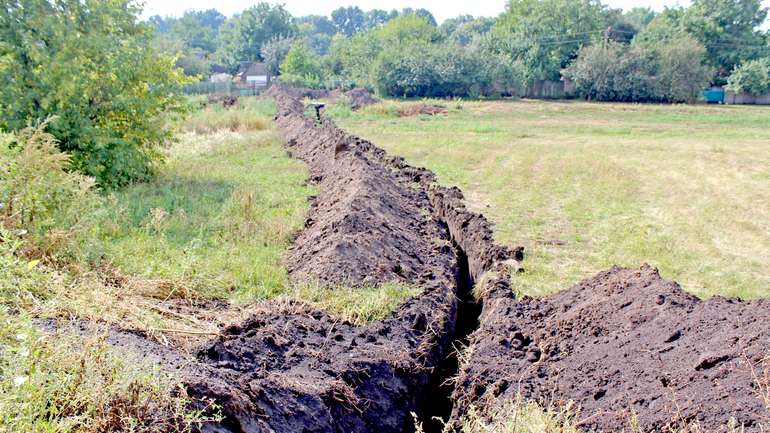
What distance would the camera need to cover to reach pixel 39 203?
6715mm

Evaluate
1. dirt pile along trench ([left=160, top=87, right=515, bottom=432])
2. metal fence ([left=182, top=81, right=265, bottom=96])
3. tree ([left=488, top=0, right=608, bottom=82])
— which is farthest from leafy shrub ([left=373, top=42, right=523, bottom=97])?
dirt pile along trench ([left=160, top=87, right=515, bottom=432])

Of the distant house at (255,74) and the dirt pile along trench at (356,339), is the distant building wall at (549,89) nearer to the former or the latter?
the distant house at (255,74)

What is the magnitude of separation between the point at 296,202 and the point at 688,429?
8499 millimetres

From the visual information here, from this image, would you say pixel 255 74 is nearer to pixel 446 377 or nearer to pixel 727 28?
pixel 727 28

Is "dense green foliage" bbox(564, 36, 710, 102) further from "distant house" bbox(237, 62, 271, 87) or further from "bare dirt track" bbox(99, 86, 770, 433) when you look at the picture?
"bare dirt track" bbox(99, 86, 770, 433)

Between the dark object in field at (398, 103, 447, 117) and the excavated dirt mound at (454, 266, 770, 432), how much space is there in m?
29.1

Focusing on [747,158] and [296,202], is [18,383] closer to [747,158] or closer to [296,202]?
[296,202]

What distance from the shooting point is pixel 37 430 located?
8.96ft

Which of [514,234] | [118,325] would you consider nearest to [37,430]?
[118,325]

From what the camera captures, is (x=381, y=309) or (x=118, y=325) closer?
(x=118, y=325)

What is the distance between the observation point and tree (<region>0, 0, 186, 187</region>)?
1116cm

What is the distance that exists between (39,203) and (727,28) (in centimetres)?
6481

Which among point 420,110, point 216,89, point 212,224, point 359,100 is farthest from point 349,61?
point 212,224

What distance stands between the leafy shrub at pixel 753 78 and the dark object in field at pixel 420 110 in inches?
1135
